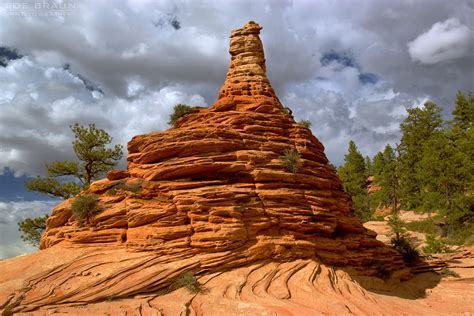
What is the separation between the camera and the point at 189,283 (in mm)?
Answer: 14539

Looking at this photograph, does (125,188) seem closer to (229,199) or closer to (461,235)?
(229,199)

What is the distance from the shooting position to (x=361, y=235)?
22703 millimetres

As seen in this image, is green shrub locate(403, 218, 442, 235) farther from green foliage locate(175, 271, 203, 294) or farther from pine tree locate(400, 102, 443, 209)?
green foliage locate(175, 271, 203, 294)

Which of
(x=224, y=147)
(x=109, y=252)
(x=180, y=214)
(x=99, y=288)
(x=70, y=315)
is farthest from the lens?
(x=224, y=147)

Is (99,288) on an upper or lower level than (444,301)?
upper

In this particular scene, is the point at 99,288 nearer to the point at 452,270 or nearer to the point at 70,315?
the point at 70,315

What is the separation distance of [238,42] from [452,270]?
2375 centimetres

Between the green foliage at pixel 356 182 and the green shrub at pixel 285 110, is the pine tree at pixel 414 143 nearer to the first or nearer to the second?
the green foliage at pixel 356 182

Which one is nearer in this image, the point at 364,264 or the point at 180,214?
the point at 180,214

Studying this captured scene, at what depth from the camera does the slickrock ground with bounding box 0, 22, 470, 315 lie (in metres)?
13.6

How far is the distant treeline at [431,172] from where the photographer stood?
130 ft

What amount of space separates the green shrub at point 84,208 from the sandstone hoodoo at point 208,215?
203 mm

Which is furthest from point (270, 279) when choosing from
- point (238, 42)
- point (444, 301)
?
point (238, 42)

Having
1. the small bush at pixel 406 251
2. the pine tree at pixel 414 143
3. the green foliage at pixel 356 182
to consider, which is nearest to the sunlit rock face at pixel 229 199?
the small bush at pixel 406 251
